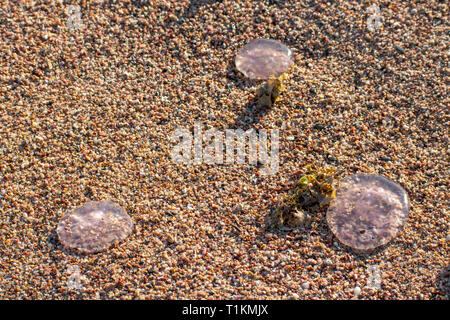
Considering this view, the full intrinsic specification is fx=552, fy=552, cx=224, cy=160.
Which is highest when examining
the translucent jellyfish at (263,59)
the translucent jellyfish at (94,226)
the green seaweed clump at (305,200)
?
the translucent jellyfish at (263,59)

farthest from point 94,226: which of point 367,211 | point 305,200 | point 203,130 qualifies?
point 367,211

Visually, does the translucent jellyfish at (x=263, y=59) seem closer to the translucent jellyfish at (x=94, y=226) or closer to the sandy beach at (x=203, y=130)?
the sandy beach at (x=203, y=130)

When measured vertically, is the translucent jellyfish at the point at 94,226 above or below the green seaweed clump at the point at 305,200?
below

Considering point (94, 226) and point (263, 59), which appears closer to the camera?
point (94, 226)

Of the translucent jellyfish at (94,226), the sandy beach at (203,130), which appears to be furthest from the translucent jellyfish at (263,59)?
the translucent jellyfish at (94,226)

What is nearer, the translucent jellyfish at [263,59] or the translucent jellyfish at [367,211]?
the translucent jellyfish at [367,211]

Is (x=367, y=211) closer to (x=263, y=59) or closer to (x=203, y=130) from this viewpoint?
(x=203, y=130)

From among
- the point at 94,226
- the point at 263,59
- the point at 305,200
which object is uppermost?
the point at 263,59

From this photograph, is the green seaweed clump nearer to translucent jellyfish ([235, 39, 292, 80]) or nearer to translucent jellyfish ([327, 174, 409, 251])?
translucent jellyfish ([327, 174, 409, 251])
